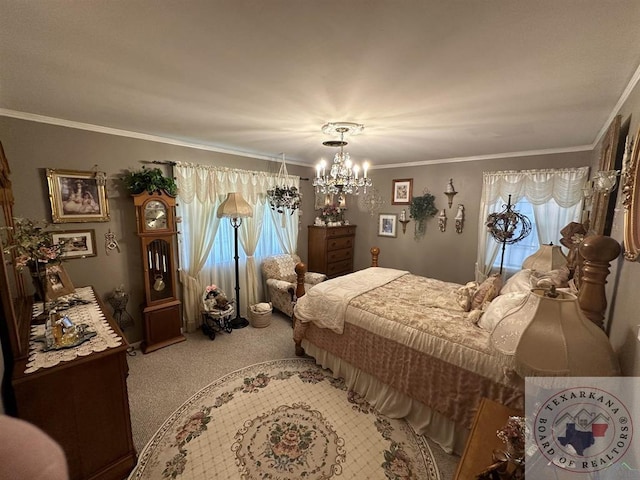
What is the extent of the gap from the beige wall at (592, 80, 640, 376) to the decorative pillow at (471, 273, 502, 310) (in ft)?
2.49

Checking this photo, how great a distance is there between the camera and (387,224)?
4.73 meters

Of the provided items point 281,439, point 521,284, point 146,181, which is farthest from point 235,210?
point 521,284

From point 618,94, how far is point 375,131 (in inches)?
63.8

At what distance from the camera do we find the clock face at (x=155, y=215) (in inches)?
114

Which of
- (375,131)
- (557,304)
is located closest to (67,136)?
(375,131)

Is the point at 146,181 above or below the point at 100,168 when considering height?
below

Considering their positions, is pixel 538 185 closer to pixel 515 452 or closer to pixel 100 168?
pixel 515 452

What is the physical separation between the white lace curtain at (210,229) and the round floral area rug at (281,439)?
4.71 feet

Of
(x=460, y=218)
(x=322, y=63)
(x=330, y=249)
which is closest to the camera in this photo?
(x=322, y=63)

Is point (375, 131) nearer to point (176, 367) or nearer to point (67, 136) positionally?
point (67, 136)

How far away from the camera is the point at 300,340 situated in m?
2.81

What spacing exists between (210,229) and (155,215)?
691 millimetres

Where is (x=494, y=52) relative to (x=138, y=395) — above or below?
above

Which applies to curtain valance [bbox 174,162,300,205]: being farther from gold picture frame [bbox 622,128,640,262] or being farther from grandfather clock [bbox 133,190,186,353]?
gold picture frame [bbox 622,128,640,262]
